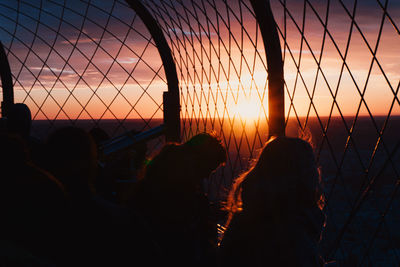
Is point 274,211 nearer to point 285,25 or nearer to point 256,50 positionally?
point 285,25

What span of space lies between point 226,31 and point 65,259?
2616 millimetres

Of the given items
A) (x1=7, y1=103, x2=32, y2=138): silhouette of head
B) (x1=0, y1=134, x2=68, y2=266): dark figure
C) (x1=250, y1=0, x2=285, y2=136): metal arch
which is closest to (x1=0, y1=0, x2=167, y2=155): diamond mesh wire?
(x1=7, y1=103, x2=32, y2=138): silhouette of head

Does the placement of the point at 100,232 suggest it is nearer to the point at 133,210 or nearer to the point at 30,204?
the point at 133,210

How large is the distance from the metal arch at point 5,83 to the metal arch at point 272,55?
17.6 feet

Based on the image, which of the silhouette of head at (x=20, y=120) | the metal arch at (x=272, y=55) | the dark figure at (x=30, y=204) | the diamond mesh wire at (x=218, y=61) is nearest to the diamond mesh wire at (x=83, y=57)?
the diamond mesh wire at (x=218, y=61)

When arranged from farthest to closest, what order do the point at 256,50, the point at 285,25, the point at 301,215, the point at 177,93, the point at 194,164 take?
the point at 177,93 < the point at 256,50 < the point at 285,25 < the point at 194,164 < the point at 301,215

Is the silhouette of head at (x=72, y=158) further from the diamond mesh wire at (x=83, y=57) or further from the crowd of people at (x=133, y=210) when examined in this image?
the diamond mesh wire at (x=83, y=57)

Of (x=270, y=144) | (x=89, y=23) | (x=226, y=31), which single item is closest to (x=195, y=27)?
(x=226, y=31)

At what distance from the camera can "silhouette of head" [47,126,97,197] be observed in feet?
5.91

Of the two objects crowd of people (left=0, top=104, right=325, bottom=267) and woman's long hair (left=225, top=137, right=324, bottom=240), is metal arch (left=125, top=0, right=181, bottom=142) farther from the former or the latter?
woman's long hair (left=225, top=137, right=324, bottom=240)

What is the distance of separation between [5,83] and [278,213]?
6587 millimetres

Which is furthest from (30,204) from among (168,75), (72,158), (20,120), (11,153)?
(168,75)

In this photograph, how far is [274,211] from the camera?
150 centimetres

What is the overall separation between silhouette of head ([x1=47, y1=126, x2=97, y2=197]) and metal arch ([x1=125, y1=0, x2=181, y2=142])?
10.4 feet
